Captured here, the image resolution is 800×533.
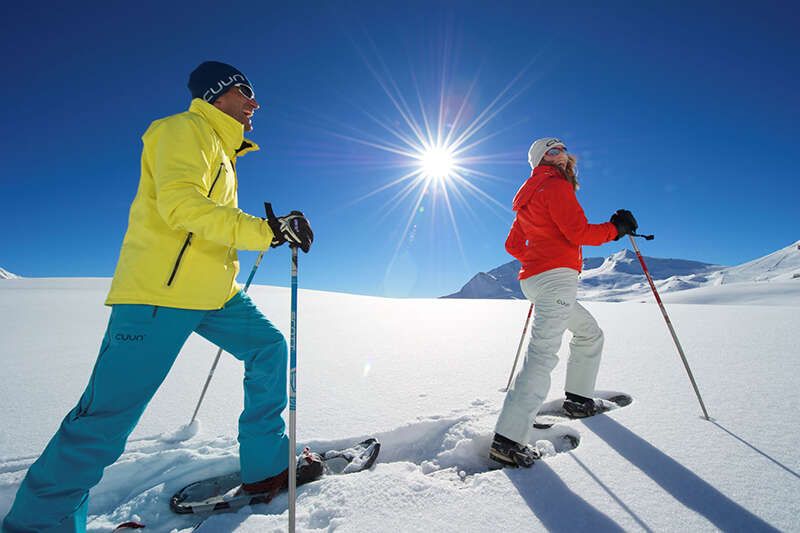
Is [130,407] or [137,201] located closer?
[130,407]

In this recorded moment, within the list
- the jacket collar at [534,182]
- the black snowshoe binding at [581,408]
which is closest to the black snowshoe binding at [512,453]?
the black snowshoe binding at [581,408]

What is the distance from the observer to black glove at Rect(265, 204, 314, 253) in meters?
1.79

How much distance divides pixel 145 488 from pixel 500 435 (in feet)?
7.04

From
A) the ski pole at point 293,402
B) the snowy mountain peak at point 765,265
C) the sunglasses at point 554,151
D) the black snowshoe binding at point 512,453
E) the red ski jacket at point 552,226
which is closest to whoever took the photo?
the ski pole at point 293,402

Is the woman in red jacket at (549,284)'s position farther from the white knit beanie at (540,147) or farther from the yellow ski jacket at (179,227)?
the yellow ski jacket at (179,227)

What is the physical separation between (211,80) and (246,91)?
20cm

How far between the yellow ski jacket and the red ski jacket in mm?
1913

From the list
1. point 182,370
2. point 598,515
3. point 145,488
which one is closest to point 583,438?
point 598,515

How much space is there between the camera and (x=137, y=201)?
1812 millimetres

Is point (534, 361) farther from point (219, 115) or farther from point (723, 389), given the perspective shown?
point (219, 115)

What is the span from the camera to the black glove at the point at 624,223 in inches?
105

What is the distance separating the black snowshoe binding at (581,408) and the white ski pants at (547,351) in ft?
0.22

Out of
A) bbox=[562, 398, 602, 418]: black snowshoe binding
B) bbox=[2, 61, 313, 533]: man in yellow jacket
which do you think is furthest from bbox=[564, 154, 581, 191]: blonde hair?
bbox=[2, 61, 313, 533]: man in yellow jacket

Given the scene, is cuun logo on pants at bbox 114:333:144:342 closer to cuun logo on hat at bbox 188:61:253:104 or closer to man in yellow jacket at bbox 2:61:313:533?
man in yellow jacket at bbox 2:61:313:533
